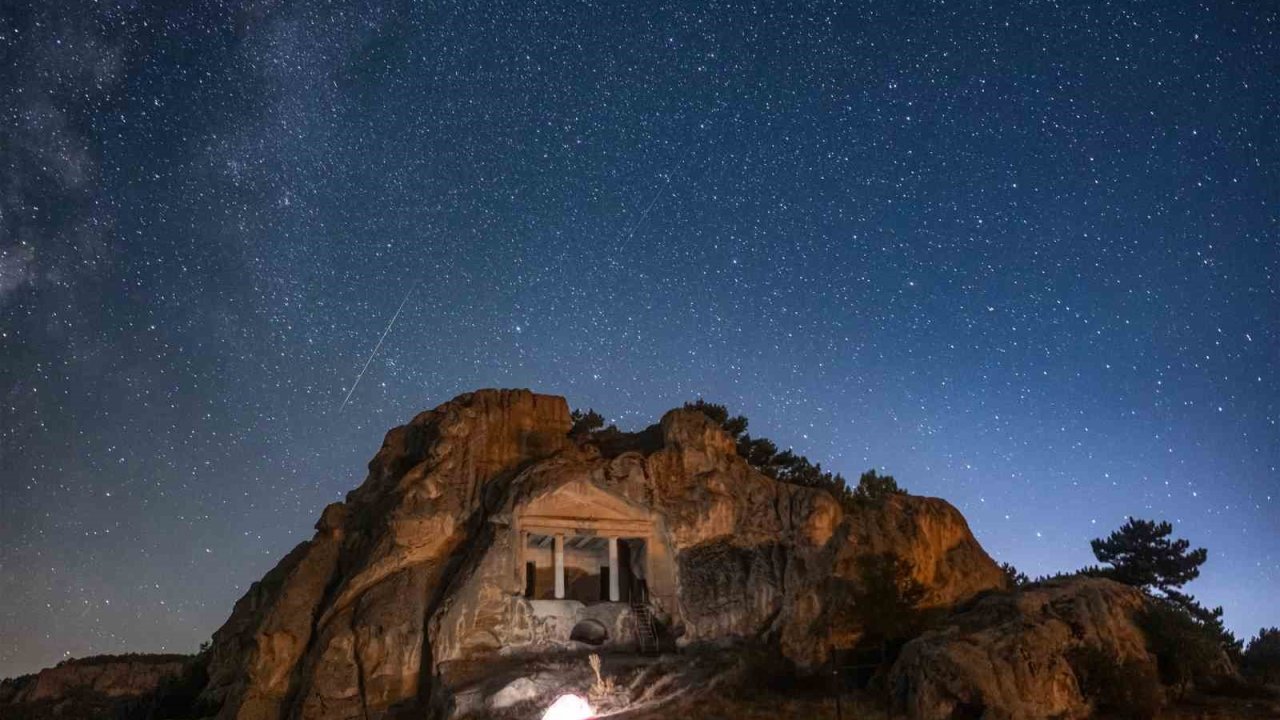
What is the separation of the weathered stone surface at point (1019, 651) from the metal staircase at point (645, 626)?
937 centimetres

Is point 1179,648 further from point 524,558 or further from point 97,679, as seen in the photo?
point 97,679

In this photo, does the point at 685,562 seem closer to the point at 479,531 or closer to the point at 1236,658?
the point at 479,531

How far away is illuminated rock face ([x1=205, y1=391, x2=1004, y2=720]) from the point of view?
3036 centimetres

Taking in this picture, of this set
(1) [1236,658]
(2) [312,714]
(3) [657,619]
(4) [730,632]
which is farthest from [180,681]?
(1) [1236,658]

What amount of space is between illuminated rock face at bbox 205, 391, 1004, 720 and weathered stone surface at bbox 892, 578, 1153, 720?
4632mm

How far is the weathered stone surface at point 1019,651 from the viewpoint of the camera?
83.7 feet

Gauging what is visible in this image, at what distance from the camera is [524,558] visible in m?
33.3

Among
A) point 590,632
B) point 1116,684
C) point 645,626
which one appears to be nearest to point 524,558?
point 590,632

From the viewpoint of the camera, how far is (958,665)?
84.8 feet

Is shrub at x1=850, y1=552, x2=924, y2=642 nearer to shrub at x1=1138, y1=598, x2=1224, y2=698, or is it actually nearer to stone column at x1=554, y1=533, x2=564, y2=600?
shrub at x1=1138, y1=598, x2=1224, y2=698

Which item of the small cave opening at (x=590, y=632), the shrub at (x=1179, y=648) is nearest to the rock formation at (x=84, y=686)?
the small cave opening at (x=590, y=632)

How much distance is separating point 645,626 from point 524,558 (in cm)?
497

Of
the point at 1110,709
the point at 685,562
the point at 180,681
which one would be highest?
the point at 685,562

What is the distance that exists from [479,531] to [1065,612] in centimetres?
1934
